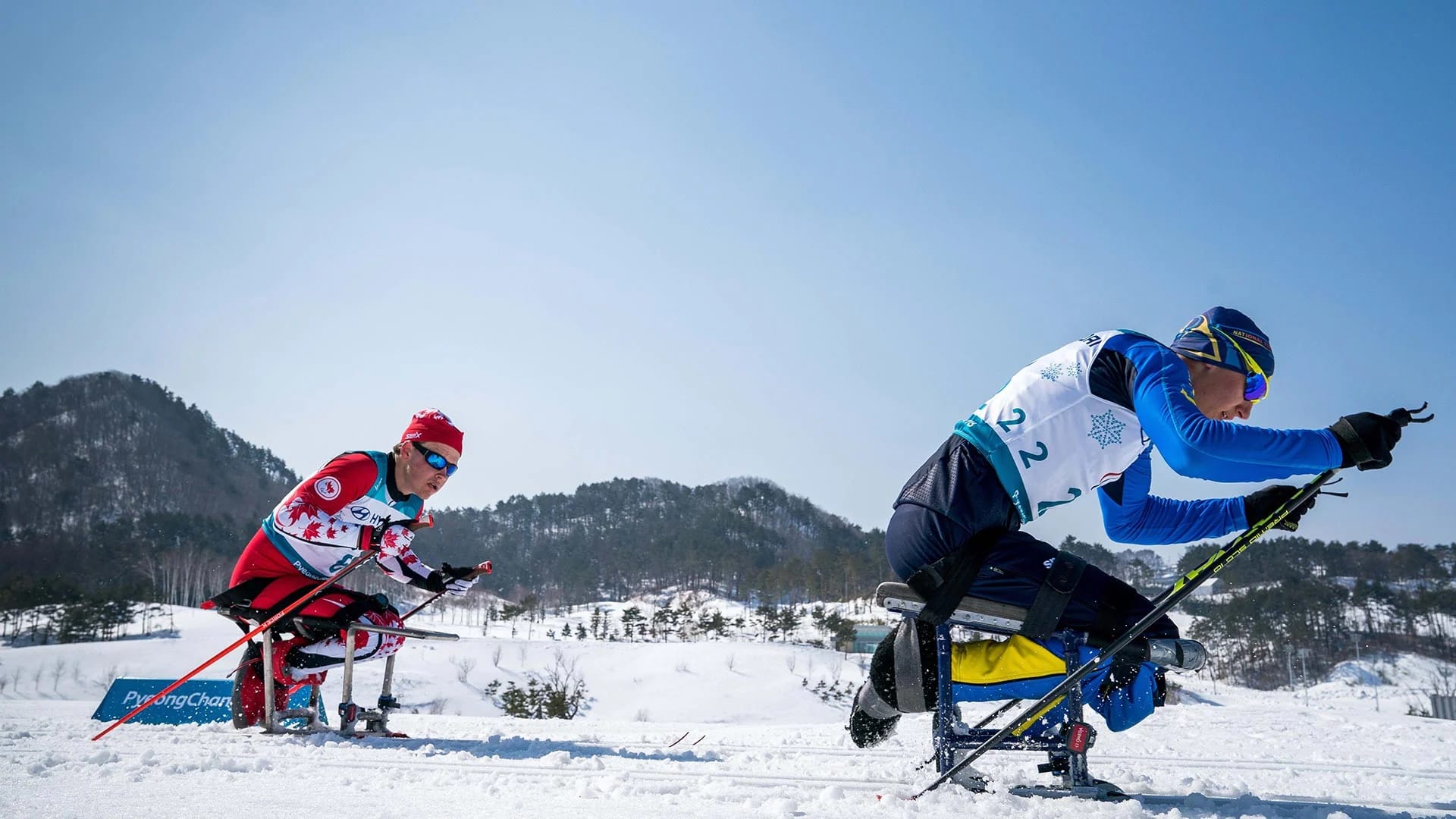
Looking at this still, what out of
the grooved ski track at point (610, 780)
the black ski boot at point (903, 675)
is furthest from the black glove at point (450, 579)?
the black ski boot at point (903, 675)

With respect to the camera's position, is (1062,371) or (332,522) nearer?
(1062,371)

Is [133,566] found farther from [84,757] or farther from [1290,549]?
[1290,549]

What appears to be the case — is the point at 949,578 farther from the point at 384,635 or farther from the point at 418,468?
the point at 384,635

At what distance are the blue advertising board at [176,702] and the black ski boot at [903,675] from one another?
13.0ft

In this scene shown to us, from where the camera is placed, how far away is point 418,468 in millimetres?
5156

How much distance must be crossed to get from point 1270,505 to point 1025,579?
3.99 feet

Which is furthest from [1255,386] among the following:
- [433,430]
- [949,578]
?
[433,430]

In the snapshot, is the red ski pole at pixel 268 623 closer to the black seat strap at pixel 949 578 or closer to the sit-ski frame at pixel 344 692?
the sit-ski frame at pixel 344 692

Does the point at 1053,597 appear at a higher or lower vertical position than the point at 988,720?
higher

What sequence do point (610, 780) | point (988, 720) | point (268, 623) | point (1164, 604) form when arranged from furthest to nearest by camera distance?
point (268, 623) < point (988, 720) < point (610, 780) < point (1164, 604)

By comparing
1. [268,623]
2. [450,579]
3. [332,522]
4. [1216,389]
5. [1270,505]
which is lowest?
[268,623]

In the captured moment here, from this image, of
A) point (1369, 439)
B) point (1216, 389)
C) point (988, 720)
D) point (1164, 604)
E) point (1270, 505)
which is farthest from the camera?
point (1270, 505)

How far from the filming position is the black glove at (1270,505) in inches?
118

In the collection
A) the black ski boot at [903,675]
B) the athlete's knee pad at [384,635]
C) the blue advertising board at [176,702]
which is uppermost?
the black ski boot at [903,675]
